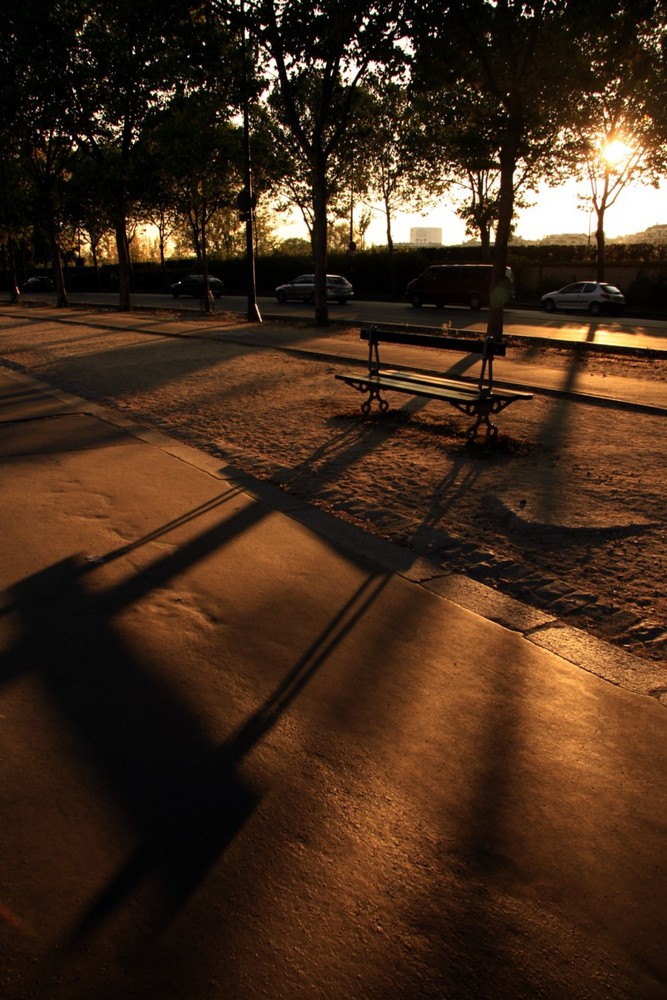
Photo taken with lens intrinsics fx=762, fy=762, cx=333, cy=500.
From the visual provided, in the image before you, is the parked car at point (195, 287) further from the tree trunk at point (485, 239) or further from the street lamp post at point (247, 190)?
the street lamp post at point (247, 190)

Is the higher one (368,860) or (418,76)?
(418,76)

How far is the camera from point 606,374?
1423 cm

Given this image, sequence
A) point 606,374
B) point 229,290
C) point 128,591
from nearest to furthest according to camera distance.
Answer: point 128,591, point 606,374, point 229,290

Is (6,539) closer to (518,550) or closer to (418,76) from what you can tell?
(518,550)

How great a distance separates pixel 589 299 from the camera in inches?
1247

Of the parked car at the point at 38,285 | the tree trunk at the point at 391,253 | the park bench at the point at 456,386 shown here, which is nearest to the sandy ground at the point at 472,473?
the park bench at the point at 456,386

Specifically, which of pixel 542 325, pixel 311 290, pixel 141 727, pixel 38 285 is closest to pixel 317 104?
pixel 311 290

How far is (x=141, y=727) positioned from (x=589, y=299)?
3215 cm

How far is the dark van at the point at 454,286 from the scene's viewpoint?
31.9 m

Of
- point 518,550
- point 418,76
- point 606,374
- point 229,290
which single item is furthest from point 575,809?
point 229,290

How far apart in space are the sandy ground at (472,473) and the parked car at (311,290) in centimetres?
2334

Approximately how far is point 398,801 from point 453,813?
0.19m

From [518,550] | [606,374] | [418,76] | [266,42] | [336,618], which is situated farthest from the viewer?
[266,42]

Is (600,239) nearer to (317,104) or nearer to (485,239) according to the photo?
(485,239)
